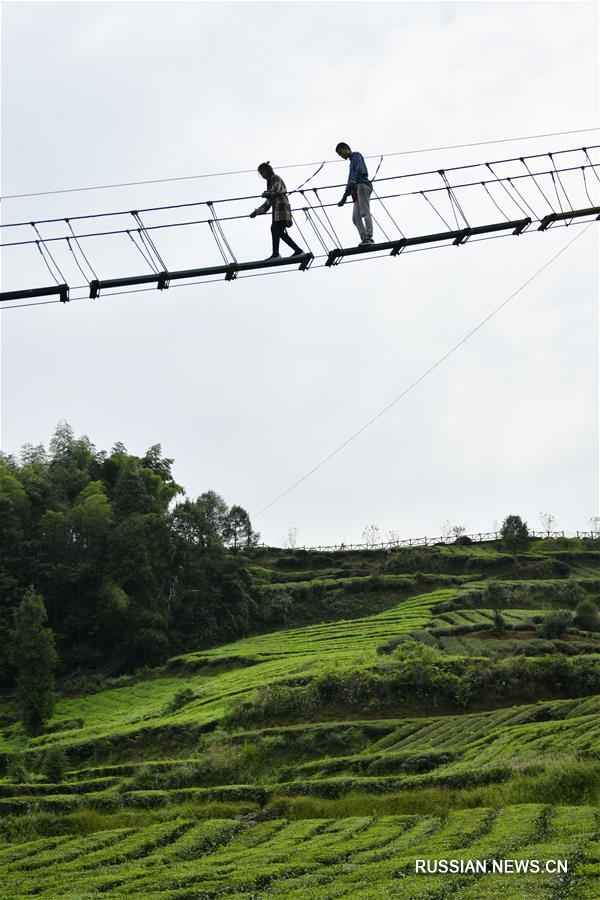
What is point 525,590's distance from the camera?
5800 centimetres

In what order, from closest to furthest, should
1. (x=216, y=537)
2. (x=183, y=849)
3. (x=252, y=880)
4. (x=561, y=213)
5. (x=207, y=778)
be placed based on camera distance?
(x=252, y=880) → (x=183, y=849) → (x=561, y=213) → (x=207, y=778) → (x=216, y=537)

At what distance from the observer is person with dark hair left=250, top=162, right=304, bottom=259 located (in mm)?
16406

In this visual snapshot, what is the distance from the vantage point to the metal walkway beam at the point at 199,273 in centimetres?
1608

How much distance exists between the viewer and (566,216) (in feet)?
64.7

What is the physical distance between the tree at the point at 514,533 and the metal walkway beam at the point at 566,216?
179 feet

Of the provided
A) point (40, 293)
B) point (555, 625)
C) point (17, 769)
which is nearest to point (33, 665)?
point (17, 769)

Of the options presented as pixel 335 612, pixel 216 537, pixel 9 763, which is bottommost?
pixel 9 763

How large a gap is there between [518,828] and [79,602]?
161ft

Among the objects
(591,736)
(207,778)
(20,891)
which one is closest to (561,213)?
(591,736)

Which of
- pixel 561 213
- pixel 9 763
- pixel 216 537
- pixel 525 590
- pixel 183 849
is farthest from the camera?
pixel 216 537

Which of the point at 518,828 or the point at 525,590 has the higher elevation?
the point at 525,590

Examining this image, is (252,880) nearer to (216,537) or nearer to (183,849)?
(183,849)

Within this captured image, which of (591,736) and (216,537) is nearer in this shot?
(591,736)

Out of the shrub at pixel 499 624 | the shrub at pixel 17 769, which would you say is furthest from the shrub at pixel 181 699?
the shrub at pixel 499 624
